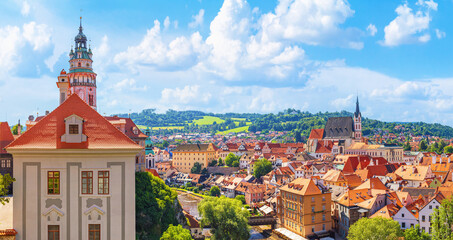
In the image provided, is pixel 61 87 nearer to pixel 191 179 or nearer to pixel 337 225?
pixel 337 225

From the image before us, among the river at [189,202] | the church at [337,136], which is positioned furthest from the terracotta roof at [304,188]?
the church at [337,136]

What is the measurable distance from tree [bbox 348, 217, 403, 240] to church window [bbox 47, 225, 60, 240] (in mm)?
36041

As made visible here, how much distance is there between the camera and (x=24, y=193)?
704 inches

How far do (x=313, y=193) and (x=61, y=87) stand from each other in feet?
151

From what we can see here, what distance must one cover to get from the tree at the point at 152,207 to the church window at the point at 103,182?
1803 centimetres

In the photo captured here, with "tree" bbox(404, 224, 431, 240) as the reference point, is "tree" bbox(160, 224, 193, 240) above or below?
above

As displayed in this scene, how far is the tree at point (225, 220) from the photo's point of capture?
52531mm

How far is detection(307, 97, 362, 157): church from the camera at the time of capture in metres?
155

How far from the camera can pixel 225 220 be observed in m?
53.0

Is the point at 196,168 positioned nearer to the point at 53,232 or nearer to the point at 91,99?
the point at 91,99

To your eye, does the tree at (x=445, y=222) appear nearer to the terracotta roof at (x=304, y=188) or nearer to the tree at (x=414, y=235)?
the tree at (x=414, y=235)

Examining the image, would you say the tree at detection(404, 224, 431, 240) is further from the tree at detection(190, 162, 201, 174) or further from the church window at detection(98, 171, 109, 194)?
the tree at detection(190, 162, 201, 174)

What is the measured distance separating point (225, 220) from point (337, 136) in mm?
121645

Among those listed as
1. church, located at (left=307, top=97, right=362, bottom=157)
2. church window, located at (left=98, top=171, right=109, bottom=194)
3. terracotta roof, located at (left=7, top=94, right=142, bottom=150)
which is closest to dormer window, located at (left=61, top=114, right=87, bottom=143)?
terracotta roof, located at (left=7, top=94, right=142, bottom=150)
